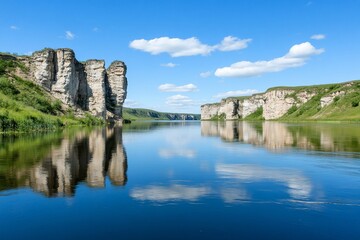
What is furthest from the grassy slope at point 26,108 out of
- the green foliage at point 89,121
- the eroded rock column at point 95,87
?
the eroded rock column at point 95,87

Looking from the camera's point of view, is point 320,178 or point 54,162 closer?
→ point 320,178

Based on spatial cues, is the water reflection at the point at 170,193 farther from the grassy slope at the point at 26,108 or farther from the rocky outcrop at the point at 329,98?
the rocky outcrop at the point at 329,98

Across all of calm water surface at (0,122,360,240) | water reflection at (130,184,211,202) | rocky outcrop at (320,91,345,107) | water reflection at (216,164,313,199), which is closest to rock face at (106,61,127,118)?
rocky outcrop at (320,91,345,107)

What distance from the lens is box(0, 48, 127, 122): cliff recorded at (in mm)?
99062

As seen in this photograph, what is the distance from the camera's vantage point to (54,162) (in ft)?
71.9

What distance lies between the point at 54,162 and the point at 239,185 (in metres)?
12.4

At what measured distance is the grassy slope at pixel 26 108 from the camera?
5372 cm

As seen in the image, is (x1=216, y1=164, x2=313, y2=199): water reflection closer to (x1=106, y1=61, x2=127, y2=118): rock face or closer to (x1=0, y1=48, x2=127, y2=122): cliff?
(x1=0, y1=48, x2=127, y2=122): cliff

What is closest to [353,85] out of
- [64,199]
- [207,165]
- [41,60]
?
[41,60]

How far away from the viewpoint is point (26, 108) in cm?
6406

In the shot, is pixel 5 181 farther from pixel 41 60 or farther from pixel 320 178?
pixel 41 60

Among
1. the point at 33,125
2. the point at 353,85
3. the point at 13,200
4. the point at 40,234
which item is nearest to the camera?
the point at 40,234

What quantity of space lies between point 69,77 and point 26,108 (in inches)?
1613

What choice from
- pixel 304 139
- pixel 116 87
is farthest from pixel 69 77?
pixel 304 139
